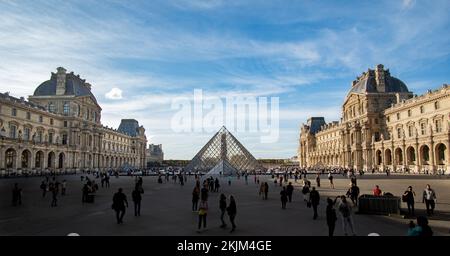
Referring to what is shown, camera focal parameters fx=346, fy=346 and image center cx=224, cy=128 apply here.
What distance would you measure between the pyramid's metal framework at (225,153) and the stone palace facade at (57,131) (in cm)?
2020

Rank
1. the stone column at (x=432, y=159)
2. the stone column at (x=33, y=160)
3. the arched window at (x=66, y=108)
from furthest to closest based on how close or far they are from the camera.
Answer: the arched window at (x=66, y=108) < the stone column at (x=33, y=160) < the stone column at (x=432, y=159)

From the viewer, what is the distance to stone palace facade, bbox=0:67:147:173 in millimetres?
42344

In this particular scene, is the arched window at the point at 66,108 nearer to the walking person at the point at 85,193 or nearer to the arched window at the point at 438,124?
the walking person at the point at 85,193

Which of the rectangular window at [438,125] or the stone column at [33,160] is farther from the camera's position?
the stone column at [33,160]

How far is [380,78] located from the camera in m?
60.2

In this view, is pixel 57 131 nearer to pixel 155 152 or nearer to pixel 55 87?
pixel 55 87

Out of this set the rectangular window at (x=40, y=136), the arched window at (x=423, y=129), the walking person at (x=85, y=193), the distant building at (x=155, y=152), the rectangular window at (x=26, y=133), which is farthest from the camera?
the distant building at (x=155, y=152)

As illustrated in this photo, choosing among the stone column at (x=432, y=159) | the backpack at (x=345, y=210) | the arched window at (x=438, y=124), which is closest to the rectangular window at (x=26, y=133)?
the backpack at (x=345, y=210)

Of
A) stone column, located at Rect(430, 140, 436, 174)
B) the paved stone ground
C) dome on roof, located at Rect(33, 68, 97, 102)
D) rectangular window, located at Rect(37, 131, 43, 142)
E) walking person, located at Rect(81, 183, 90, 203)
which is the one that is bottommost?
the paved stone ground

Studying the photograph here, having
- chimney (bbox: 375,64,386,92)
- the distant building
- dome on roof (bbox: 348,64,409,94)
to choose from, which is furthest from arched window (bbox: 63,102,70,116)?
the distant building

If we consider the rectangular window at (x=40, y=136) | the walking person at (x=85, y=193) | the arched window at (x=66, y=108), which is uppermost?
the arched window at (x=66, y=108)

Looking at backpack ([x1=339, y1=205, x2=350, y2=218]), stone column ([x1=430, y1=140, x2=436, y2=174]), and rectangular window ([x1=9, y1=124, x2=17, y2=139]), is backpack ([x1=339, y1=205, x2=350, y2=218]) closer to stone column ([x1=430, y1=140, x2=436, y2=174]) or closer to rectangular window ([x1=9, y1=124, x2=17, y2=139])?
stone column ([x1=430, y1=140, x2=436, y2=174])

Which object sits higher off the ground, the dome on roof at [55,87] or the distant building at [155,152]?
the dome on roof at [55,87]

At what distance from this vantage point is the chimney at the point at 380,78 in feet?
195
